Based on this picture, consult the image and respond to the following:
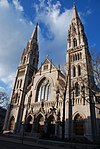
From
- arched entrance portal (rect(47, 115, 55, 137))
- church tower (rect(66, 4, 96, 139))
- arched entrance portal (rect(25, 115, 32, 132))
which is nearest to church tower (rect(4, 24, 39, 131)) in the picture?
arched entrance portal (rect(25, 115, 32, 132))

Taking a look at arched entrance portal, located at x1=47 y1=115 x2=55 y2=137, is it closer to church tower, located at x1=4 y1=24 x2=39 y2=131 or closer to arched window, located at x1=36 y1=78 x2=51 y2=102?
arched window, located at x1=36 y1=78 x2=51 y2=102

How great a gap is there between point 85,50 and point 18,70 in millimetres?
22908

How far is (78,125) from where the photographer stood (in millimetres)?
26797

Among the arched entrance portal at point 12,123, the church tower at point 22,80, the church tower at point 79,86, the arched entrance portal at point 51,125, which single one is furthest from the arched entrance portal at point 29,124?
the church tower at point 79,86

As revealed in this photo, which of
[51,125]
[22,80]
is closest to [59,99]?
[51,125]

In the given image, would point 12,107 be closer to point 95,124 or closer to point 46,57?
point 46,57

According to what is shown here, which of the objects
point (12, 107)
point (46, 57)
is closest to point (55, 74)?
point (46, 57)

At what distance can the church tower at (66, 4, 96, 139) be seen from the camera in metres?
25.0

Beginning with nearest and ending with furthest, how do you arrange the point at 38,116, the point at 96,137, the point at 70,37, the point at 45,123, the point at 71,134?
the point at 96,137, the point at 71,134, the point at 45,123, the point at 38,116, the point at 70,37

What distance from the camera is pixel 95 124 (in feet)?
83.1

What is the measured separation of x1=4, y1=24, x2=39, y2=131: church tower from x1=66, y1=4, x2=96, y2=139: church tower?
12.3 meters

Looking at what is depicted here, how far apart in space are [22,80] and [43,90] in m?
8.24

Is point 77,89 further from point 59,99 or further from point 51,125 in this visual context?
point 51,125

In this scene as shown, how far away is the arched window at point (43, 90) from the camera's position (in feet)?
118
